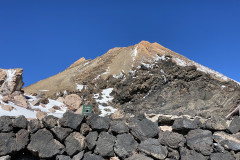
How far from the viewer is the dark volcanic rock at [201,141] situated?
384cm

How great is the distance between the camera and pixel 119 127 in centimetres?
416

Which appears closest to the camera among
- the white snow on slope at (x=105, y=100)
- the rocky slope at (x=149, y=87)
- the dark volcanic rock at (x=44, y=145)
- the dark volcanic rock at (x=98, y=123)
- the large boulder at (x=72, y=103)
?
the dark volcanic rock at (x=44, y=145)

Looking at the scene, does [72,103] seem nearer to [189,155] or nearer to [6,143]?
[6,143]

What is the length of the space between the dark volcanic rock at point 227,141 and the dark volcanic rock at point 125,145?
4.58 ft

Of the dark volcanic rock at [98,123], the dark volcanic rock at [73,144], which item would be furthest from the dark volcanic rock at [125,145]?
the dark volcanic rock at [73,144]

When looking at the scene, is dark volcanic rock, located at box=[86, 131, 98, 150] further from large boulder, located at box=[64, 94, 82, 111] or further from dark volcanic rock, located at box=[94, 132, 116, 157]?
large boulder, located at box=[64, 94, 82, 111]

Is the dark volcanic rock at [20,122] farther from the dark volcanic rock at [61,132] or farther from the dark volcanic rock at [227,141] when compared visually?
the dark volcanic rock at [227,141]

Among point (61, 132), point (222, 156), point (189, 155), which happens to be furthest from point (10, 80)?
point (222, 156)

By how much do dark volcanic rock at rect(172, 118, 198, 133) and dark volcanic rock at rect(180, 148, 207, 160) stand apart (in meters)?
0.34

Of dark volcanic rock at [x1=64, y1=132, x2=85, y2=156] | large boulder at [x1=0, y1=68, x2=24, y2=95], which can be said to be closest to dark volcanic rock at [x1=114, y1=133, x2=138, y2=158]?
dark volcanic rock at [x1=64, y1=132, x2=85, y2=156]

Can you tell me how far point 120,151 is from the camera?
4.02 m

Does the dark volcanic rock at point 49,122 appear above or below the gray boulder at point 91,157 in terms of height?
above

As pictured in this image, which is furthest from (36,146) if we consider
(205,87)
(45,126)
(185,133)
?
(205,87)

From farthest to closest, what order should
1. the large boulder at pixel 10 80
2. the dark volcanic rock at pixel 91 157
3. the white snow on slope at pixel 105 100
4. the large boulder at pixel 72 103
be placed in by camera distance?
the white snow on slope at pixel 105 100
the large boulder at pixel 72 103
the large boulder at pixel 10 80
the dark volcanic rock at pixel 91 157
